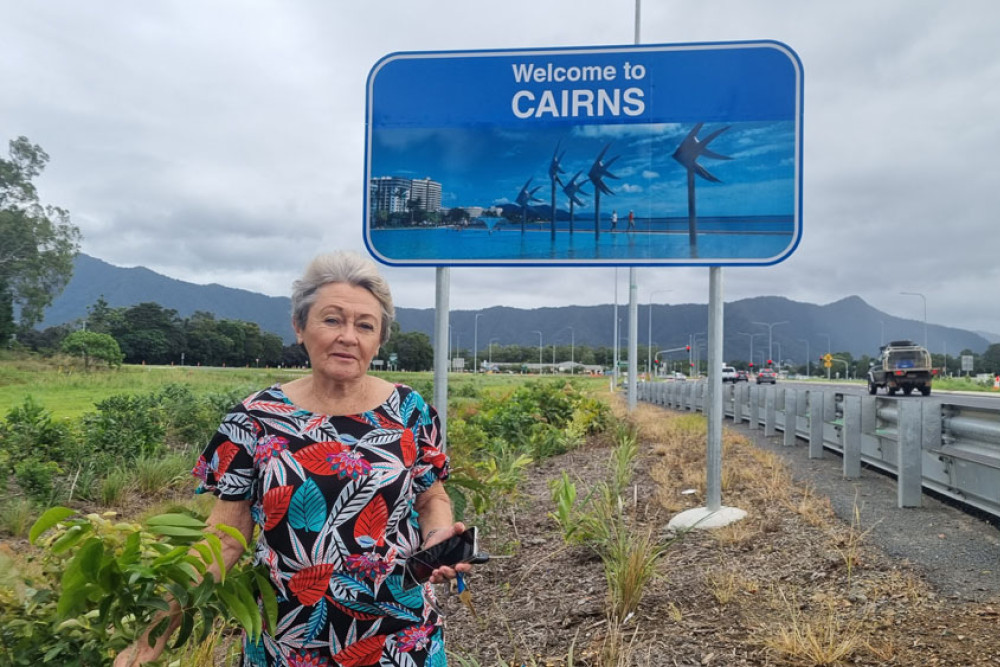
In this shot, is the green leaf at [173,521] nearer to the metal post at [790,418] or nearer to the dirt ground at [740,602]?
the dirt ground at [740,602]

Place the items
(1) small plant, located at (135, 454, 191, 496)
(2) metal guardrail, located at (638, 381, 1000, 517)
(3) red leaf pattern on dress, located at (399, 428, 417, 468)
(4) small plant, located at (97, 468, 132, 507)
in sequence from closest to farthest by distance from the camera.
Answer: (3) red leaf pattern on dress, located at (399, 428, 417, 468)
(2) metal guardrail, located at (638, 381, 1000, 517)
(4) small plant, located at (97, 468, 132, 507)
(1) small plant, located at (135, 454, 191, 496)

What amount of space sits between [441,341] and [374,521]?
304cm

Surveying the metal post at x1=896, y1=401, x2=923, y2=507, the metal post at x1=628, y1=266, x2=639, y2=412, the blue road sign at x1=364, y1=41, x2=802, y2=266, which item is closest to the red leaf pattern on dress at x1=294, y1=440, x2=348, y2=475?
the blue road sign at x1=364, y1=41, x2=802, y2=266

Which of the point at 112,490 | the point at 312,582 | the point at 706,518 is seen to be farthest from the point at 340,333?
the point at 112,490

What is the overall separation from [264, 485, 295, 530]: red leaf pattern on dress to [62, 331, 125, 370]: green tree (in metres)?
13.3

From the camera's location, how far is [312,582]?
196cm

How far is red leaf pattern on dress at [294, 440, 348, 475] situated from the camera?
6.46ft

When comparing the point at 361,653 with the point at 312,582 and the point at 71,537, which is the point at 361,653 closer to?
the point at 312,582

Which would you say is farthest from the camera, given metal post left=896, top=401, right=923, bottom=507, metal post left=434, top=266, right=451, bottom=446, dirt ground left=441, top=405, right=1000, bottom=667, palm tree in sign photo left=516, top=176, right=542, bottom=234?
metal post left=896, top=401, right=923, bottom=507

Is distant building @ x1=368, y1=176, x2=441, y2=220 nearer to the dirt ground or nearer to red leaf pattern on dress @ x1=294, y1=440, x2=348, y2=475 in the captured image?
the dirt ground

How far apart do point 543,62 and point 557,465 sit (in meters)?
5.72

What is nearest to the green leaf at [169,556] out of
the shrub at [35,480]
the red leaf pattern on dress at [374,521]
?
the red leaf pattern on dress at [374,521]

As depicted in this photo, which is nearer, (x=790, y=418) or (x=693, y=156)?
(x=693, y=156)

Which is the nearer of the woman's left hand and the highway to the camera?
the woman's left hand
